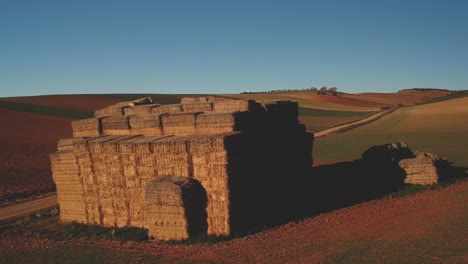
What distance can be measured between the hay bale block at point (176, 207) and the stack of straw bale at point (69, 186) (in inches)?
188

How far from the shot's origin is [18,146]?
39875 mm

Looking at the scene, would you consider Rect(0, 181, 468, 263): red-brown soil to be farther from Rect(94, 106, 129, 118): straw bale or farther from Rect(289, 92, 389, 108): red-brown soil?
Rect(289, 92, 389, 108): red-brown soil

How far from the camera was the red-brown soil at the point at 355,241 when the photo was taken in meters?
10.6

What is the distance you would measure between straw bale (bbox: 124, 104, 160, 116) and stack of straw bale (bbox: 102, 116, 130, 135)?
731 millimetres

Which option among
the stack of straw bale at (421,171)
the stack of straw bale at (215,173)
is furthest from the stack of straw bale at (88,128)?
the stack of straw bale at (421,171)

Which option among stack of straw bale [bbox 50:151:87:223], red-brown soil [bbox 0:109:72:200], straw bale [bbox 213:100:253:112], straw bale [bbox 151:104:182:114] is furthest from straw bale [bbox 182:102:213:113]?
red-brown soil [bbox 0:109:72:200]

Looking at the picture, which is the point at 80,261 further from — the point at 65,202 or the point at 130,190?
the point at 65,202

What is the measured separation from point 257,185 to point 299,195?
3.61 metres

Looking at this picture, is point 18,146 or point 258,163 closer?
point 258,163

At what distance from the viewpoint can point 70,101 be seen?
73.2 metres

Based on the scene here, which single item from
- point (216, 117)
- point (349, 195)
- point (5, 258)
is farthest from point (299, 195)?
point (5, 258)

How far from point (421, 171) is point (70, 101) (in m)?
65.8

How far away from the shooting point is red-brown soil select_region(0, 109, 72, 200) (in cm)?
2734

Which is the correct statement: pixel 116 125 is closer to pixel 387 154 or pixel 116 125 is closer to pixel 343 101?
pixel 387 154
